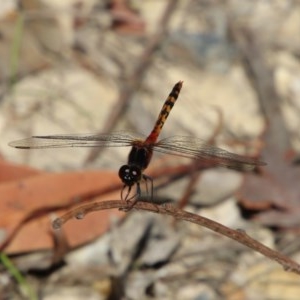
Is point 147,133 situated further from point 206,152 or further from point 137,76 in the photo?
point 206,152

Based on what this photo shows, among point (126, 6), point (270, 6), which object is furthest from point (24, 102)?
point (270, 6)

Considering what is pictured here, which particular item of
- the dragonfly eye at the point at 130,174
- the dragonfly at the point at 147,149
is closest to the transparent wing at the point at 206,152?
the dragonfly at the point at 147,149

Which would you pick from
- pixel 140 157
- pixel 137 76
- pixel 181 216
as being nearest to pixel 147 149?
pixel 140 157

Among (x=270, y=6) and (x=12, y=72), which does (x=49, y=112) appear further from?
(x=270, y=6)

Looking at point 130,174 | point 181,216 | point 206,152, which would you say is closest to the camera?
point 181,216

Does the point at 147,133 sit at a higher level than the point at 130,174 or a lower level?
higher

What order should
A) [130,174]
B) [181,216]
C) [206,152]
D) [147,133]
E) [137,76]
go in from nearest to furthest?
[181,216], [130,174], [206,152], [147,133], [137,76]

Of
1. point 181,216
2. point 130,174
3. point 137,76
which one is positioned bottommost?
point 181,216

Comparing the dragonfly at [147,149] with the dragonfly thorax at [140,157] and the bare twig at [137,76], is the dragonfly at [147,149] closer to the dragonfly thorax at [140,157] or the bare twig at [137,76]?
the dragonfly thorax at [140,157]

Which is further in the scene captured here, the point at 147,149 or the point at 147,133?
the point at 147,133
